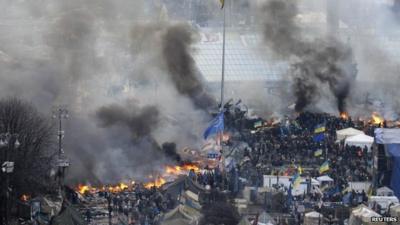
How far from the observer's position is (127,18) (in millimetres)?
59094

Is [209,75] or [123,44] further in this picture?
[209,75]

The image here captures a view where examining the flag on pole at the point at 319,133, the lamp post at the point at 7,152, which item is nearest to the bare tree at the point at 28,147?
the lamp post at the point at 7,152

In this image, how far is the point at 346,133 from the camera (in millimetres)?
47875

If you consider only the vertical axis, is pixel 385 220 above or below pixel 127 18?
below

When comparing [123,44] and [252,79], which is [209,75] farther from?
[123,44]

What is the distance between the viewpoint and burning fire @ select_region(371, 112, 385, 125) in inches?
2084

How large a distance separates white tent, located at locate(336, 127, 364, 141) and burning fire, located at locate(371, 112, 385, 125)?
402 centimetres

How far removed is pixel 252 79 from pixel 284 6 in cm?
678

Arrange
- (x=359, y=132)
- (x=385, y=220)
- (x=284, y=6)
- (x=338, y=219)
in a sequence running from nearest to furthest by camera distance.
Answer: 1. (x=385, y=220)
2. (x=338, y=219)
3. (x=359, y=132)
4. (x=284, y=6)

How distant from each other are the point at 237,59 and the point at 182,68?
17391mm

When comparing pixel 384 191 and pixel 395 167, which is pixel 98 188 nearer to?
pixel 384 191

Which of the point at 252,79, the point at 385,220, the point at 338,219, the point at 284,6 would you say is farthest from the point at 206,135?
the point at 252,79

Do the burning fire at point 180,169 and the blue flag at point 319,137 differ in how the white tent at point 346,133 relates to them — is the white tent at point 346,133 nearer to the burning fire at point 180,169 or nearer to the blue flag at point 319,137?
the blue flag at point 319,137

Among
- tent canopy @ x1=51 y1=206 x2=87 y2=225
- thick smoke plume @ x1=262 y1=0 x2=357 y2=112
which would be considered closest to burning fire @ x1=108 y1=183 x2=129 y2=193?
tent canopy @ x1=51 y1=206 x2=87 y2=225
